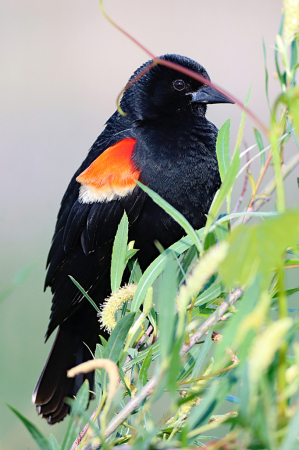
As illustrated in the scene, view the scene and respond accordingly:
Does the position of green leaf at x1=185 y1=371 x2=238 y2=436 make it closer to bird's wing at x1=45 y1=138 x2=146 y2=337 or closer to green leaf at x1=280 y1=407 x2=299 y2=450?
green leaf at x1=280 y1=407 x2=299 y2=450

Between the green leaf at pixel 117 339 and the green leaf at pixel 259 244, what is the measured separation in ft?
0.65

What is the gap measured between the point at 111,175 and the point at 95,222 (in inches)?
5.1

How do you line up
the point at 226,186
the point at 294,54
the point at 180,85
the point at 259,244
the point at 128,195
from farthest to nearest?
the point at 180,85
the point at 128,195
the point at 294,54
the point at 226,186
the point at 259,244

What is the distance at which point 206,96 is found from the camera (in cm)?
119

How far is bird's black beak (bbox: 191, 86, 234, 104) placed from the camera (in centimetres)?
115

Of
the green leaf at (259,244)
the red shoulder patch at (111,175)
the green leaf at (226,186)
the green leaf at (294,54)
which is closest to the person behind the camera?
the green leaf at (259,244)

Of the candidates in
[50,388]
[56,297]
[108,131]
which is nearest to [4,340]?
[50,388]

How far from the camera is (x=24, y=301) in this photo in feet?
7.48

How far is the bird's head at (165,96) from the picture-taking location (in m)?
1.23

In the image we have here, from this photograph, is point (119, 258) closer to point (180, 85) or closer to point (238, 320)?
point (238, 320)

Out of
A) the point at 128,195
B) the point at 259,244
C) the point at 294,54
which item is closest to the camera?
the point at 259,244

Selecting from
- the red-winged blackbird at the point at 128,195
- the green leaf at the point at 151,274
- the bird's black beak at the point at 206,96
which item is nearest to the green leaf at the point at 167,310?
the green leaf at the point at 151,274

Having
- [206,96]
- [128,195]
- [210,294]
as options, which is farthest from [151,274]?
[206,96]

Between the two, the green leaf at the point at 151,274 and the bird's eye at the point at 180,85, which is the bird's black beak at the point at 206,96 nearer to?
the bird's eye at the point at 180,85
